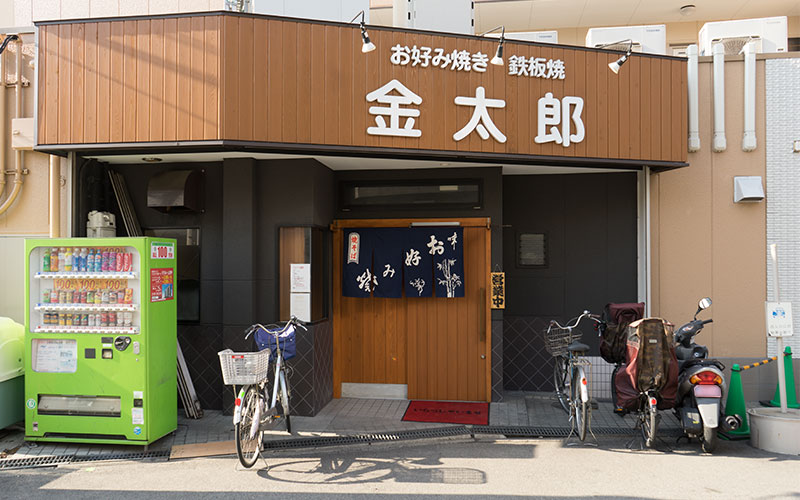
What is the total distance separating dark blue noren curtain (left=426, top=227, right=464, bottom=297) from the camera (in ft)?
26.5

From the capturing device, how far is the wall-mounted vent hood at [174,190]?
24.5 ft

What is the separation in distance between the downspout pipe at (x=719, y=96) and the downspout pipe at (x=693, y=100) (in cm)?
27

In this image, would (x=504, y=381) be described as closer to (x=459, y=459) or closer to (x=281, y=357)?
(x=459, y=459)

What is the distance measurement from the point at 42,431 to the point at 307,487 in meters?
3.44

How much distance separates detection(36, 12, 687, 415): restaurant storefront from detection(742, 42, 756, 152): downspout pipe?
54.1 inches

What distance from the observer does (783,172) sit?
8219 mm

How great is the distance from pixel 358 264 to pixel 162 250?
2.78 metres

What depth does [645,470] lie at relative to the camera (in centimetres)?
562

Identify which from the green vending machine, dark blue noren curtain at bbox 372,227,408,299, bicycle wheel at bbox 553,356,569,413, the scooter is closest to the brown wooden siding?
the green vending machine

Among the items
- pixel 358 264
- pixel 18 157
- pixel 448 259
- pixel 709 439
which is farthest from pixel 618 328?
pixel 18 157

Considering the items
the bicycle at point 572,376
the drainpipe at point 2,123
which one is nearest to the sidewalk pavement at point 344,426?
the bicycle at point 572,376

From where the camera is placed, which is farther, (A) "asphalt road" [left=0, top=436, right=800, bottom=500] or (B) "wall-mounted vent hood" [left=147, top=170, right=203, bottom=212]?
(B) "wall-mounted vent hood" [left=147, top=170, right=203, bottom=212]

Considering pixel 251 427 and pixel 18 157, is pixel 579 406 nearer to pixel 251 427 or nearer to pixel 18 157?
pixel 251 427

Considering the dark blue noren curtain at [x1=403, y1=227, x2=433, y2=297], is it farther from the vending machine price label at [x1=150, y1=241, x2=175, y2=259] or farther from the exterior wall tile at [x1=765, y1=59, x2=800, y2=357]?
the exterior wall tile at [x1=765, y1=59, x2=800, y2=357]
